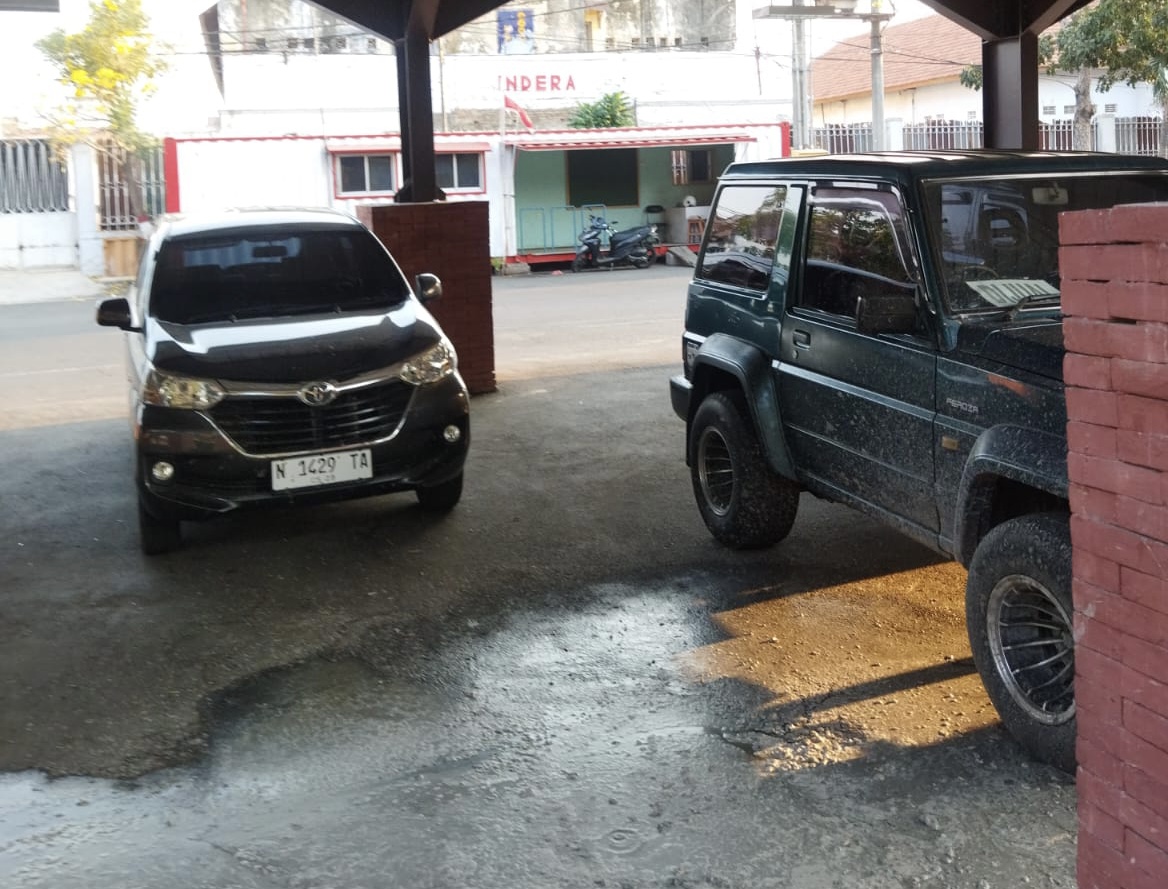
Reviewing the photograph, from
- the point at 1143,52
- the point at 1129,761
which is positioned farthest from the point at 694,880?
the point at 1143,52

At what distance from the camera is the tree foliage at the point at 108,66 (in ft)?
91.8

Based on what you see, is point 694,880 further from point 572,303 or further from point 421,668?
point 572,303

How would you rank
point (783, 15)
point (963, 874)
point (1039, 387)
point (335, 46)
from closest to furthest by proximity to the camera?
point (963, 874) < point (1039, 387) < point (783, 15) < point (335, 46)

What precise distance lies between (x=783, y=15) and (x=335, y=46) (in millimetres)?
14962

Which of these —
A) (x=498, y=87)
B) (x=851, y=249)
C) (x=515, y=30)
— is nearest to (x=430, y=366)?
(x=851, y=249)

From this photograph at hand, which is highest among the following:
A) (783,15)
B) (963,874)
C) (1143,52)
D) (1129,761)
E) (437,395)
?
(783,15)

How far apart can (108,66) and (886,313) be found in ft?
91.4

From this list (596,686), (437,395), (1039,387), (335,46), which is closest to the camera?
(1039,387)

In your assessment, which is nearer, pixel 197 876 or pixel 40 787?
pixel 197 876

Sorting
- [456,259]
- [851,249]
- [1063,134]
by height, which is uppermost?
→ [1063,134]

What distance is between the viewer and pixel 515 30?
39000mm

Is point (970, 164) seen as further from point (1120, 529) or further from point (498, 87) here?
point (498, 87)

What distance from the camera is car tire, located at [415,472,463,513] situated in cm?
726

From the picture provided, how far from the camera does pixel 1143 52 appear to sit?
715 inches
